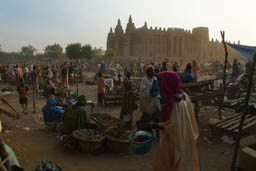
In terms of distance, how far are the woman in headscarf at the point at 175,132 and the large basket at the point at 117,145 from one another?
226 cm

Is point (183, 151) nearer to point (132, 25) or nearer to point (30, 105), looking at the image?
point (30, 105)

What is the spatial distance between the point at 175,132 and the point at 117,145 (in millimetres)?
2664

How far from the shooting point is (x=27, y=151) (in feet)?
16.1

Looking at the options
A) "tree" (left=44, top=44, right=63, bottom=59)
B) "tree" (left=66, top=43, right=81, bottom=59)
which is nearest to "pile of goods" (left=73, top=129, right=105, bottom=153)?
"tree" (left=66, top=43, right=81, bottom=59)

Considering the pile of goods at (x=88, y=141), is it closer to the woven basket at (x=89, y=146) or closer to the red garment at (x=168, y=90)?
the woven basket at (x=89, y=146)

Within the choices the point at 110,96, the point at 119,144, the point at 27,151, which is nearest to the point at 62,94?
the point at 110,96

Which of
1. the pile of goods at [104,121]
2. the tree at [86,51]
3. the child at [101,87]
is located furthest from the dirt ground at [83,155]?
the tree at [86,51]

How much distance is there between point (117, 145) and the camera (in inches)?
188

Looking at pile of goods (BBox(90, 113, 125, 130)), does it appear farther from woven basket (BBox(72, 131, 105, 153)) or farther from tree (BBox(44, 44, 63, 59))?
tree (BBox(44, 44, 63, 59))

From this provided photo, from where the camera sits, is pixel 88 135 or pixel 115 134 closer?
pixel 88 135

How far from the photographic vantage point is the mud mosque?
3888 cm

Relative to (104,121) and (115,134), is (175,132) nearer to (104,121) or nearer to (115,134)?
(115,134)

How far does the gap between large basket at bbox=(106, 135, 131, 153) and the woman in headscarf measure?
2.26m

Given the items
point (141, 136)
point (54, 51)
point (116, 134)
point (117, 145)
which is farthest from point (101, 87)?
point (54, 51)
